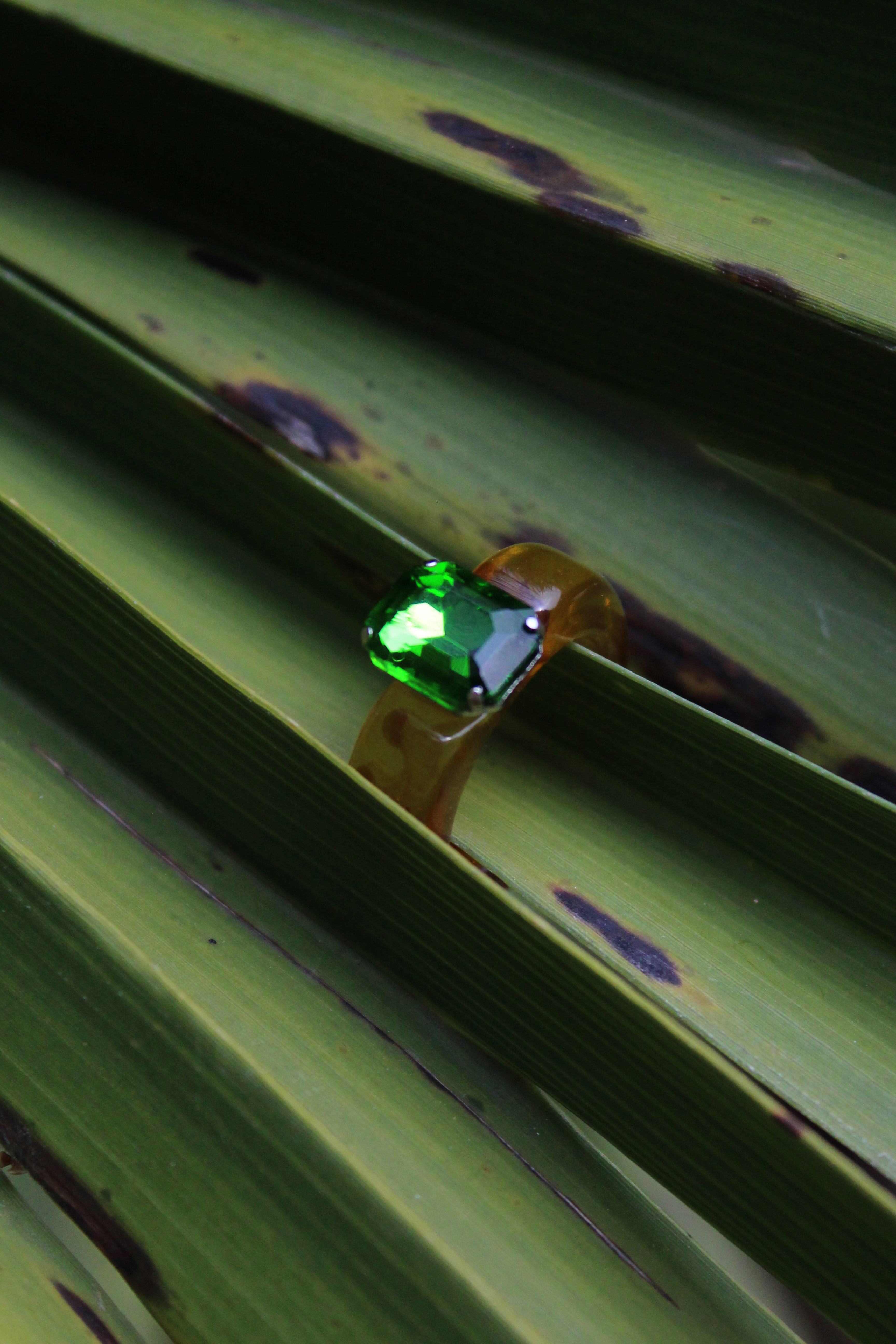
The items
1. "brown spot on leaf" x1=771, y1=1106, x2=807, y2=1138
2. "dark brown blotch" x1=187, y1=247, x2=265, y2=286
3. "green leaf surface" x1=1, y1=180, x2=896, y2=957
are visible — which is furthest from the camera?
"dark brown blotch" x1=187, y1=247, x2=265, y2=286

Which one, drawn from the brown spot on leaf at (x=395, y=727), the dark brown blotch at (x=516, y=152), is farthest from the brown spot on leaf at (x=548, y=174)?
the brown spot on leaf at (x=395, y=727)

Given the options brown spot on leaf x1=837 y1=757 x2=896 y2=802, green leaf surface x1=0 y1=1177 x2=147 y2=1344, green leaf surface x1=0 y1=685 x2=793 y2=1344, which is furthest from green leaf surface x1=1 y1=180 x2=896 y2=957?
green leaf surface x1=0 y1=1177 x2=147 y2=1344

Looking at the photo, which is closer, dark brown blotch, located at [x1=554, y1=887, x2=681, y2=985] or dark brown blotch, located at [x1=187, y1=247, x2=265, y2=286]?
dark brown blotch, located at [x1=554, y1=887, x2=681, y2=985]

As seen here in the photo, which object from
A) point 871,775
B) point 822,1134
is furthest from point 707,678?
point 822,1134

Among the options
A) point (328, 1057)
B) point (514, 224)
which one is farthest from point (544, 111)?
point (328, 1057)

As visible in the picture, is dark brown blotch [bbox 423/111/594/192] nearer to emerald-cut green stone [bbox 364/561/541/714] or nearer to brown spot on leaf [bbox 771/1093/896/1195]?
emerald-cut green stone [bbox 364/561/541/714]
